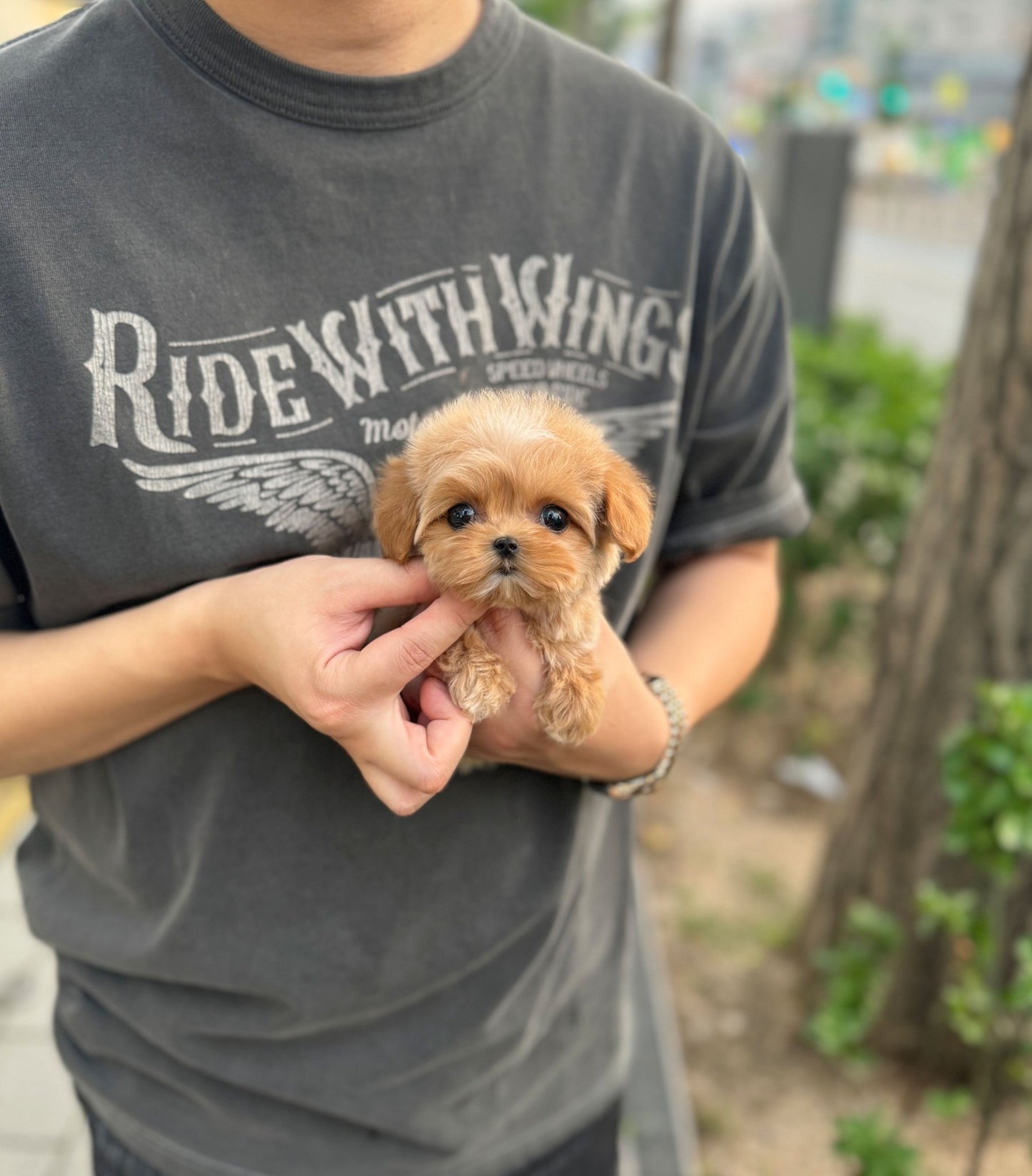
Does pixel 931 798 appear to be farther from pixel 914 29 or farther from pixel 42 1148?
pixel 914 29

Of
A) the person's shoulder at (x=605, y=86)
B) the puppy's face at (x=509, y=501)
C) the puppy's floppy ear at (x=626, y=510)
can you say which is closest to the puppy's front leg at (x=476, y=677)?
the puppy's face at (x=509, y=501)

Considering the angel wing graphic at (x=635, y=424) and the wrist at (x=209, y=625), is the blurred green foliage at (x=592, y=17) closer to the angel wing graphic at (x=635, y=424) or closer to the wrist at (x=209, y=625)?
the angel wing graphic at (x=635, y=424)

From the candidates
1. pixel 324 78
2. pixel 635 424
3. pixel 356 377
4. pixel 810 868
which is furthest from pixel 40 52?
pixel 810 868

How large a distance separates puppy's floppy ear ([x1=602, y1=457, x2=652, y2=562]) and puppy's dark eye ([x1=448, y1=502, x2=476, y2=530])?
0.18 metres

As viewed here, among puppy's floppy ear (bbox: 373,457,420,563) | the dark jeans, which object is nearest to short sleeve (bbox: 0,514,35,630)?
puppy's floppy ear (bbox: 373,457,420,563)

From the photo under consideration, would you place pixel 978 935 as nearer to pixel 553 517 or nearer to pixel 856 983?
pixel 856 983

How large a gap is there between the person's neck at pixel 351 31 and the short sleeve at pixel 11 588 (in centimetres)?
68

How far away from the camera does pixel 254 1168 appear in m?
1.54

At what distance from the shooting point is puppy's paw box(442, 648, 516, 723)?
1.36 m

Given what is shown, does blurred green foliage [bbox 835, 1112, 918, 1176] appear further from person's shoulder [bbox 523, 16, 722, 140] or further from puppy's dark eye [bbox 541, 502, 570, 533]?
person's shoulder [bbox 523, 16, 722, 140]

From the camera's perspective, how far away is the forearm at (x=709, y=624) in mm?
1749

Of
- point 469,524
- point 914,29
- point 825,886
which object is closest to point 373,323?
point 469,524

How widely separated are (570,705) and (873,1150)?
5.89 ft

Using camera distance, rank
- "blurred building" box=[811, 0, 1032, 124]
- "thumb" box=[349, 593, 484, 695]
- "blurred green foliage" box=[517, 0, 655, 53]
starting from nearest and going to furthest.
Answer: "thumb" box=[349, 593, 484, 695]
"blurred green foliage" box=[517, 0, 655, 53]
"blurred building" box=[811, 0, 1032, 124]
